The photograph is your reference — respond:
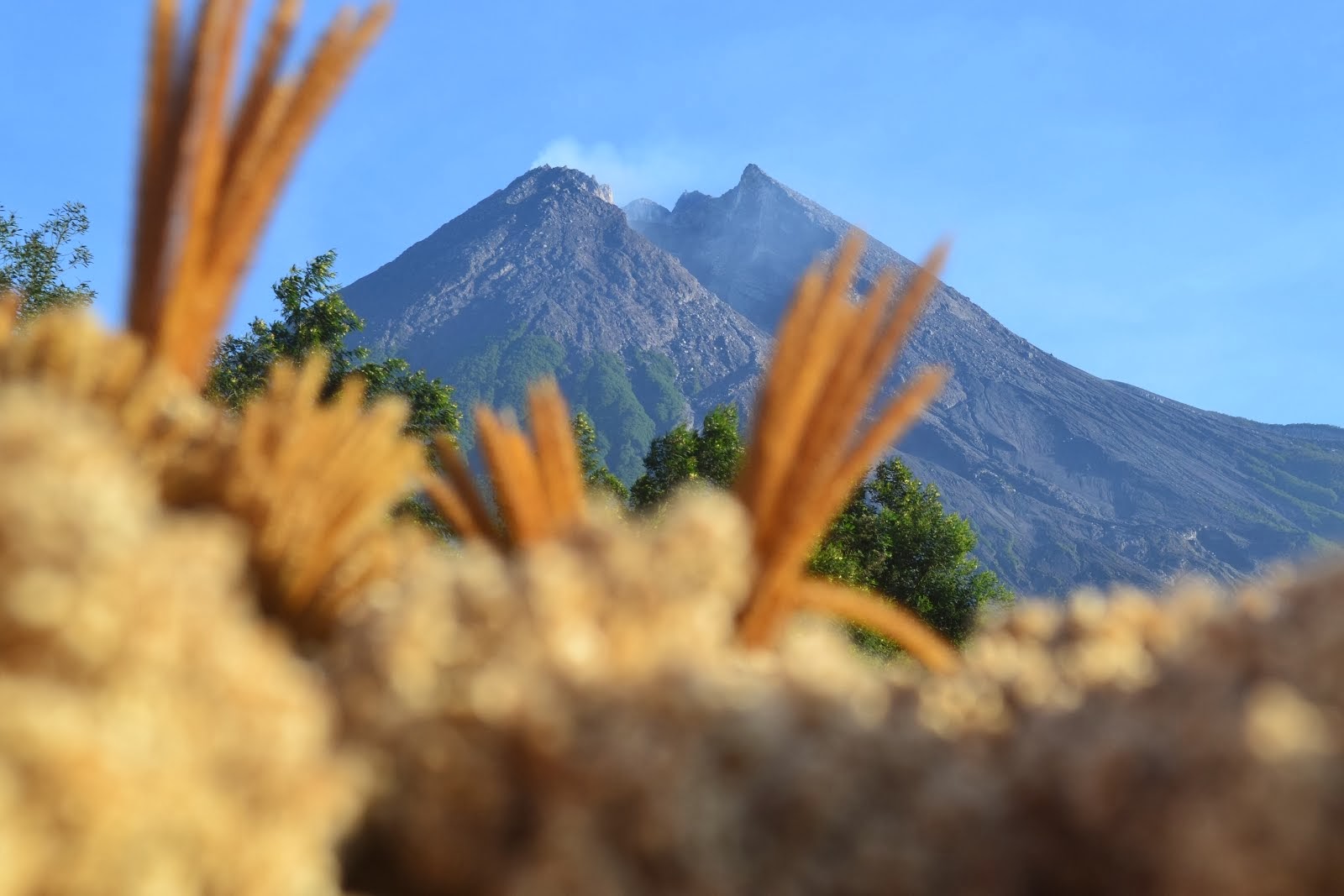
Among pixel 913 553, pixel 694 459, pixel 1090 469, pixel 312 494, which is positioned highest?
pixel 1090 469

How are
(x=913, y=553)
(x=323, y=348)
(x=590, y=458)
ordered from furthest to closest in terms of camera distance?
(x=913, y=553), (x=590, y=458), (x=323, y=348)

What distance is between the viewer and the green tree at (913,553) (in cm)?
2630

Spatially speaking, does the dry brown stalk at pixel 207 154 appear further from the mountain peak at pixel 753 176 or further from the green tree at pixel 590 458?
the mountain peak at pixel 753 176

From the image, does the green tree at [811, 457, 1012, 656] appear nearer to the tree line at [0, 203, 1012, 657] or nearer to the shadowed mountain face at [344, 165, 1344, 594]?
the tree line at [0, 203, 1012, 657]

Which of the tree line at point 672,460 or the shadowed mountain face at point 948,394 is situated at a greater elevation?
the shadowed mountain face at point 948,394

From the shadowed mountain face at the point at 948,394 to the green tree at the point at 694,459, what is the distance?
105485 millimetres

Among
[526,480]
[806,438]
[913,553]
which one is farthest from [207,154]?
[913,553]

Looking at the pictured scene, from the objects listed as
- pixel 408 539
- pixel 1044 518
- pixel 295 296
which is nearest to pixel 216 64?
pixel 408 539

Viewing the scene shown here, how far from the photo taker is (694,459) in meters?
23.8

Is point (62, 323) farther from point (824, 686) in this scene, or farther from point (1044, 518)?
point (1044, 518)

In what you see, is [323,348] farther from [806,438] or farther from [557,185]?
[557,185]

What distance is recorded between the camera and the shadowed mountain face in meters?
133

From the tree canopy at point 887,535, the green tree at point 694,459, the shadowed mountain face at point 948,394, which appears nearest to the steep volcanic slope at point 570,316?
the shadowed mountain face at point 948,394

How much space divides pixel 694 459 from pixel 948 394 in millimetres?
134131
